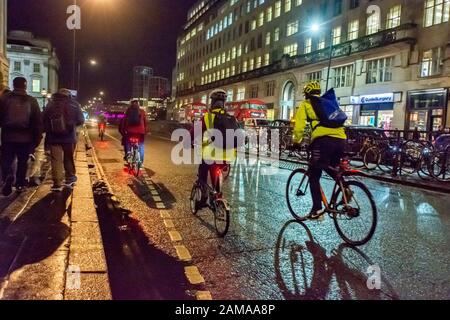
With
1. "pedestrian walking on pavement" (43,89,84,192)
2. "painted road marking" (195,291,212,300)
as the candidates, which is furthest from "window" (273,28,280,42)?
"painted road marking" (195,291,212,300)

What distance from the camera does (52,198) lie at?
23.6 feet

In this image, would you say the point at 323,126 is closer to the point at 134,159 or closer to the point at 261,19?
the point at 134,159

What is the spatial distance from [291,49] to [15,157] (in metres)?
46.1

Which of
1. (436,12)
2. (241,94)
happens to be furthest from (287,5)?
(436,12)

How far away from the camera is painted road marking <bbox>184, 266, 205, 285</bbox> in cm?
405

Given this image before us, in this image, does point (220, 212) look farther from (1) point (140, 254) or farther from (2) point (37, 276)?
(2) point (37, 276)

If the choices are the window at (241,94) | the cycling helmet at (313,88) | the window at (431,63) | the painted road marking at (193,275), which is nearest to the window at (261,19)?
the window at (241,94)

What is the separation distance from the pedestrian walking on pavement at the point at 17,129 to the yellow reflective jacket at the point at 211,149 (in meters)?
3.49

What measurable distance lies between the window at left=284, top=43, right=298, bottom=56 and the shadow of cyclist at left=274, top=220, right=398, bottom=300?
152 feet

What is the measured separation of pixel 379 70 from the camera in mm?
33625

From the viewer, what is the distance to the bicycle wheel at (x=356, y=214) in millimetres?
5324

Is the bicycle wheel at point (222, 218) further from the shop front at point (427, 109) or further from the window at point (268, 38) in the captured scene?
the window at point (268, 38)

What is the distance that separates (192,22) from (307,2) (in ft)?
188

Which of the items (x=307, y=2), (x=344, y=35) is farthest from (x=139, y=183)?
(x=307, y=2)
